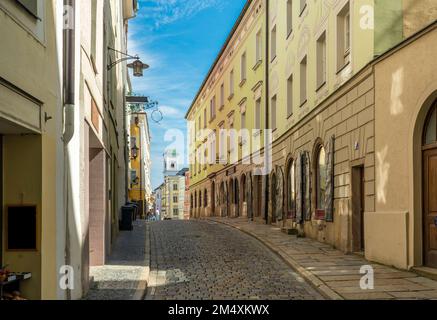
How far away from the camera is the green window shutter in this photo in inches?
237

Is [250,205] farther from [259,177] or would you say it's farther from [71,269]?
[71,269]

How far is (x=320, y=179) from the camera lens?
15.8 m

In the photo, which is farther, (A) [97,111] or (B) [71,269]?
(A) [97,111]

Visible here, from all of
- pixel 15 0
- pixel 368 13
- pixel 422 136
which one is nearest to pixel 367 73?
pixel 368 13

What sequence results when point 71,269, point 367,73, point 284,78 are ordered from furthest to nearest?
point 284,78, point 367,73, point 71,269

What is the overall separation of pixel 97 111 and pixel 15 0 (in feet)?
15.3

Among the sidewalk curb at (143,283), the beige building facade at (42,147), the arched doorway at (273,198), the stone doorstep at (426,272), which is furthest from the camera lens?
the arched doorway at (273,198)

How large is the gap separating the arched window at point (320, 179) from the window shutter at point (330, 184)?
770 millimetres

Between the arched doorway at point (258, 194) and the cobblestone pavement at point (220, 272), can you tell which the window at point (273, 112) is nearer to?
the arched doorway at point (258, 194)

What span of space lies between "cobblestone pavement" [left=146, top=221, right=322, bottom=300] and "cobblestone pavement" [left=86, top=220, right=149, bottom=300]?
0.24 meters

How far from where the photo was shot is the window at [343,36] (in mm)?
14029

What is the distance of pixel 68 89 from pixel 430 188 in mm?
6572

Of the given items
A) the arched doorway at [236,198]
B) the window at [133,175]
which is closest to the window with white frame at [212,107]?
the arched doorway at [236,198]
